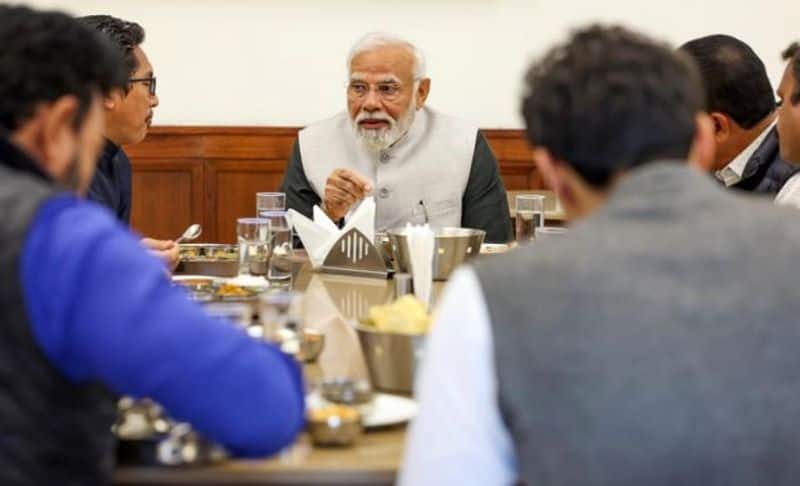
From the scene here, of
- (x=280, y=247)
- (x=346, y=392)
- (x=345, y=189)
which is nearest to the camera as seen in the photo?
(x=346, y=392)

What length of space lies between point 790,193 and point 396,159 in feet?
4.80

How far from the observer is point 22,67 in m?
1.44

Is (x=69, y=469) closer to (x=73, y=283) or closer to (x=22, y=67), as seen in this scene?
(x=73, y=283)

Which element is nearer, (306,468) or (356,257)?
(306,468)

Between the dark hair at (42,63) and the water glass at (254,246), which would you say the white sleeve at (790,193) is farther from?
the dark hair at (42,63)

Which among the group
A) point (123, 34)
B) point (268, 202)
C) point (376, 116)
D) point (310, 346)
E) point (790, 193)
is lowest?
point (310, 346)

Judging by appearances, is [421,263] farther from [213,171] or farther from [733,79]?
[213,171]

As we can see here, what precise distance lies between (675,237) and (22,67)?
0.79m

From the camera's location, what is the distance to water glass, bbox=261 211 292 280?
2977 millimetres

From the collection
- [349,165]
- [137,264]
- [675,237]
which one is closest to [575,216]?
[675,237]

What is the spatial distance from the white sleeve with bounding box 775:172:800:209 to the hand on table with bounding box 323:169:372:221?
1.14m

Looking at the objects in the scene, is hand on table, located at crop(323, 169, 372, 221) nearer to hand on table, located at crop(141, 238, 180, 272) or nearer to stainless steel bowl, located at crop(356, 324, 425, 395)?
hand on table, located at crop(141, 238, 180, 272)

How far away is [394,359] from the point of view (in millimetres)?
1855

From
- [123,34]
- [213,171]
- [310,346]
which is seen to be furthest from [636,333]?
[213,171]
